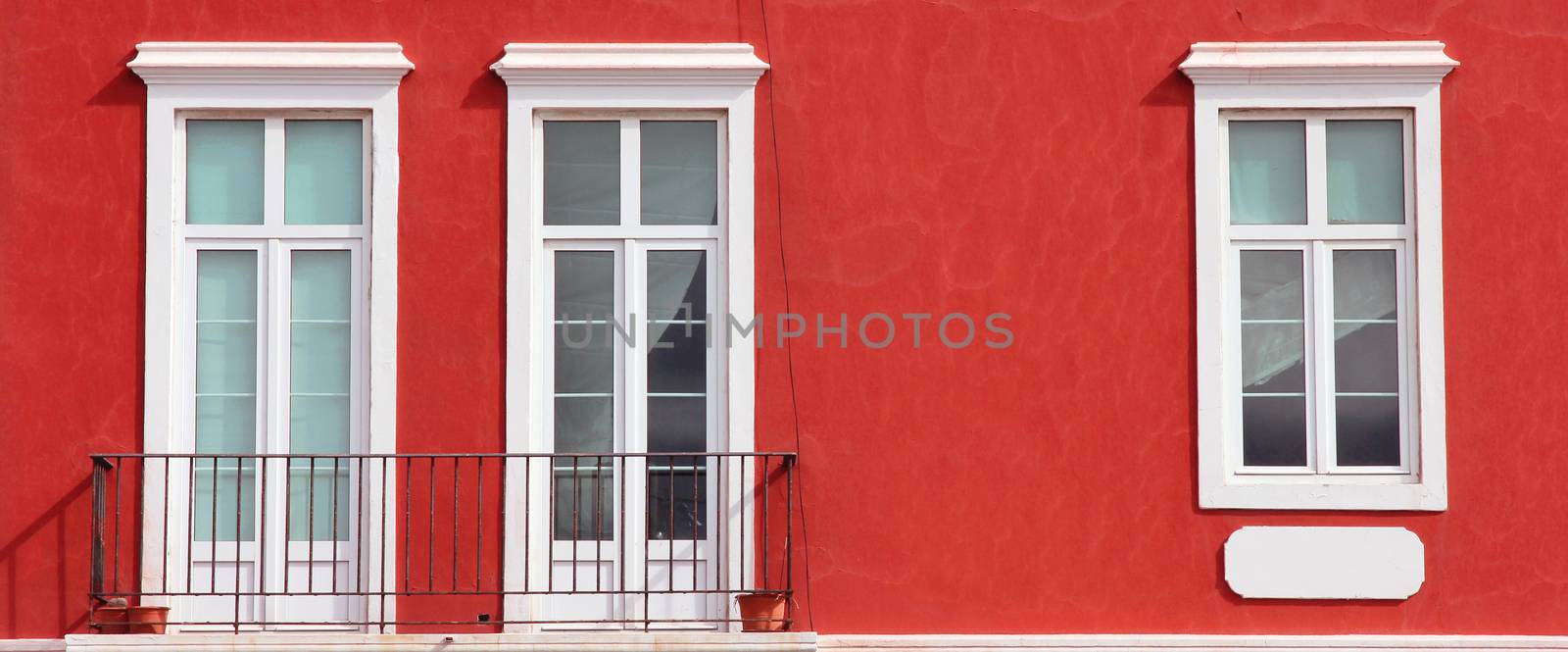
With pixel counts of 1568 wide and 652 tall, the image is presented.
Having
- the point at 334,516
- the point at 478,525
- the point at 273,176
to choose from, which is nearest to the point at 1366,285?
the point at 478,525

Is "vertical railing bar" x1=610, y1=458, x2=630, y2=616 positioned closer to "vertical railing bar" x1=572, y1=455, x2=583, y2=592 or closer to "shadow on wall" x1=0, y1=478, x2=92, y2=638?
"vertical railing bar" x1=572, y1=455, x2=583, y2=592

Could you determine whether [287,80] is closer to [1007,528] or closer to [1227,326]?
[1007,528]

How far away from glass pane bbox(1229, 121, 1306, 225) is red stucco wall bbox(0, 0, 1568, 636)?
1.03ft

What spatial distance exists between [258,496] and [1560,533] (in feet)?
21.0

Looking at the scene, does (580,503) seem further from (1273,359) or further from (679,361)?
(1273,359)

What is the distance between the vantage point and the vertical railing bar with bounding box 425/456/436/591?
9.30 meters

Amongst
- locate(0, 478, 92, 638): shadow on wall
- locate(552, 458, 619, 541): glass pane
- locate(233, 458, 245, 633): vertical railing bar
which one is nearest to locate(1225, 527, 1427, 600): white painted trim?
locate(552, 458, 619, 541): glass pane

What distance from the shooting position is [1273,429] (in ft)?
31.4

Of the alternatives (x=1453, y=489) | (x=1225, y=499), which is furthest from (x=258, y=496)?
(x=1453, y=489)

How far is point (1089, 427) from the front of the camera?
946 cm

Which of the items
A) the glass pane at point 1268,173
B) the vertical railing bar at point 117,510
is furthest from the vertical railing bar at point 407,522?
the glass pane at point 1268,173

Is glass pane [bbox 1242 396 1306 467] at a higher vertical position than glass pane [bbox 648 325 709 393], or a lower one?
lower

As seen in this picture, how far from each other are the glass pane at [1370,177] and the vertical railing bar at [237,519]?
5.52m

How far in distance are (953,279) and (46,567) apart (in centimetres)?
465
